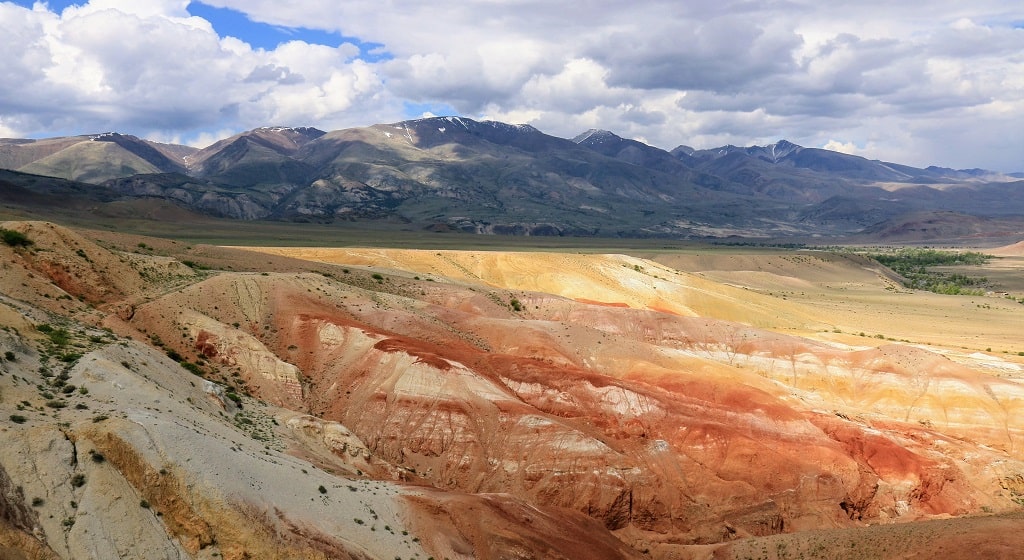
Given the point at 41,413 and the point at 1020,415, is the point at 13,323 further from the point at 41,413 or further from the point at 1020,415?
the point at 1020,415

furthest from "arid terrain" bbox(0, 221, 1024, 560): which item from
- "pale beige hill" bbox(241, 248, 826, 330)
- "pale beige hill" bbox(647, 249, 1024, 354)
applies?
"pale beige hill" bbox(241, 248, 826, 330)

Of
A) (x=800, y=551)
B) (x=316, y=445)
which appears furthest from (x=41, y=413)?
(x=800, y=551)

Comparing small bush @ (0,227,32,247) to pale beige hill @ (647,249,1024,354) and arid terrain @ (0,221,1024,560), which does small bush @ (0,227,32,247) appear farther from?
pale beige hill @ (647,249,1024,354)

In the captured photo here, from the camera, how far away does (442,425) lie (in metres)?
40.0

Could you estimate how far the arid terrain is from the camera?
2314cm

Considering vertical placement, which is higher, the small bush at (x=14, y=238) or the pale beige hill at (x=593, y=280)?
the small bush at (x=14, y=238)

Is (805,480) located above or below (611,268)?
below

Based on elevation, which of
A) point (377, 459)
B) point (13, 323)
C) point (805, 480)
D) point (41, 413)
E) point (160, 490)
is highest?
point (13, 323)

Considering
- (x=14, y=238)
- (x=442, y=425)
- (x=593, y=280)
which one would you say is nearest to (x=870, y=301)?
(x=593, y=280)

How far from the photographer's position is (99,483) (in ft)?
71.1

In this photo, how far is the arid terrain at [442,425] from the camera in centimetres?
2314

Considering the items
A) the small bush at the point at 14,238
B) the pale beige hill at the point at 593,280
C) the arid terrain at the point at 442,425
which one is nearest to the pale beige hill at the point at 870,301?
the pale beige hill at the point at 593,280

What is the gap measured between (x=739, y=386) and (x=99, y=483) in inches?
1678

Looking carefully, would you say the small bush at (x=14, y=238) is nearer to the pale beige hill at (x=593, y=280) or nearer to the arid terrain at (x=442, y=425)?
the arid terrain at (x=442, y=425)
